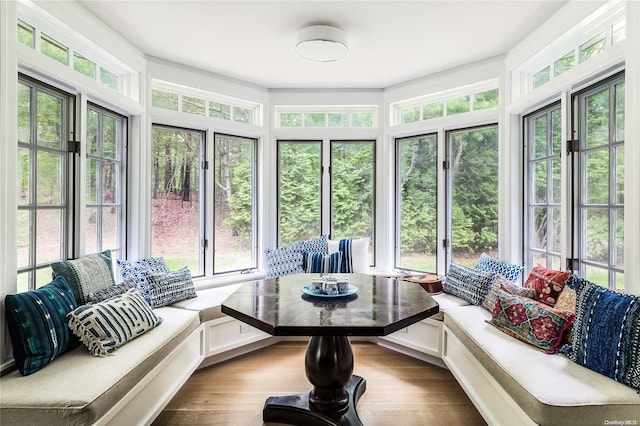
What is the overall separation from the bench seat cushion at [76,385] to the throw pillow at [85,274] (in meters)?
0.41

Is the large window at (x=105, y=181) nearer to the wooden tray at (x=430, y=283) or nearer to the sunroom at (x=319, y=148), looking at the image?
the sunroom at (x=319, y=148)

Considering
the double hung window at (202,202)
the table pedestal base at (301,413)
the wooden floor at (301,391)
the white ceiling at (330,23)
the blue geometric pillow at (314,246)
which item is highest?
the white ceiling at (330,23)

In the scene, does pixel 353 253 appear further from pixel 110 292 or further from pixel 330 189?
pixel 110 292

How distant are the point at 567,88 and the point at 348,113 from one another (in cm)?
210

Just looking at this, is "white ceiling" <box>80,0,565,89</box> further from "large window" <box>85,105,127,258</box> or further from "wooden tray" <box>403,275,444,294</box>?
"wooden tray" <box>403,275,444,294</box>

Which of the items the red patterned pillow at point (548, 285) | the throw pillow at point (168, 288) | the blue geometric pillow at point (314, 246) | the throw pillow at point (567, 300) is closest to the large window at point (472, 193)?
the red patterned pillow at point (548, 285)

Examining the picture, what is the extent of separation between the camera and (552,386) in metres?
1.50

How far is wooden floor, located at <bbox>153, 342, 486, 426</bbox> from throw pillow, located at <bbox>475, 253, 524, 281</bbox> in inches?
36.5

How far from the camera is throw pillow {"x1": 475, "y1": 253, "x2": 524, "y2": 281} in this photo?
8.84 ft

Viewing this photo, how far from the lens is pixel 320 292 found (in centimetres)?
223

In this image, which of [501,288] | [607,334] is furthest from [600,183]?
[607,334]

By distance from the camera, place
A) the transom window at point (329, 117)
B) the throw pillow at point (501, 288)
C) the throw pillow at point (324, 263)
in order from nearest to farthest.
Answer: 1. the throw pillow at point (501, 288)
2. the throw pillow at point (324, 263)
3. the transom window at point (329, 117)

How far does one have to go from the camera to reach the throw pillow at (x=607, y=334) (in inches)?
58.1

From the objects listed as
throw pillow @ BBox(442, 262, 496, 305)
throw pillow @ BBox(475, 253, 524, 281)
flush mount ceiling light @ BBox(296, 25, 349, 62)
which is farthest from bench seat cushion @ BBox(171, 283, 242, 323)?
throw pillow @ BBox(475, 253, 524, 281)
